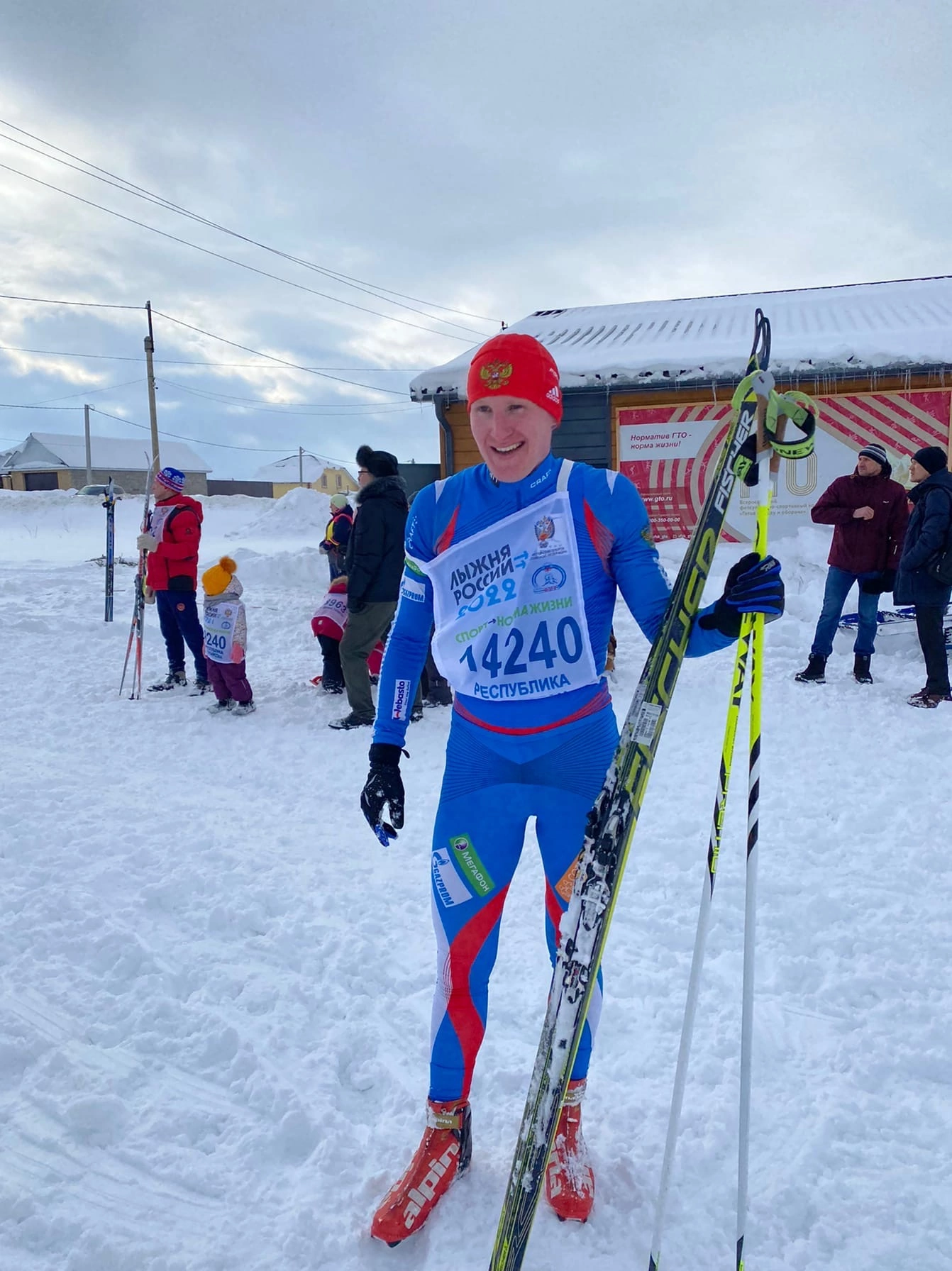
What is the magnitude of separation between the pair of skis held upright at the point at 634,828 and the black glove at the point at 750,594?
0.04 metres

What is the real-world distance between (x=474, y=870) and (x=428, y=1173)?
2.58ft

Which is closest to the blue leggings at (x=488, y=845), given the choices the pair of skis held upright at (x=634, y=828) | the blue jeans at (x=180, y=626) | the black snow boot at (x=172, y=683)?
the pair of skis held upright at (x=634, y=828)

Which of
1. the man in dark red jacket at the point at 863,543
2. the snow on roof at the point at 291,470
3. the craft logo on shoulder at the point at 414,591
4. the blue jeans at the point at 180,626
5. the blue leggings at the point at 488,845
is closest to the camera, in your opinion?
the blue leggings at the point at 488,845

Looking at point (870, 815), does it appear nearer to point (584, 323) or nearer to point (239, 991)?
point (239, 991)

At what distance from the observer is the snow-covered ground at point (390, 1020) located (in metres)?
2.00

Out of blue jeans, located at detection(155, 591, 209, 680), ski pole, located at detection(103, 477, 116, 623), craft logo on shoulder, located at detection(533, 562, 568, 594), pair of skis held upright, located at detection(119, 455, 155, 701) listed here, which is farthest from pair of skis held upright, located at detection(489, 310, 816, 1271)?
ski pole, located at detection(103, 477, 116, 623)

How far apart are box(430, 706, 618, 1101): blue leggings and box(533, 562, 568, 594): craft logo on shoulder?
1.21 feet

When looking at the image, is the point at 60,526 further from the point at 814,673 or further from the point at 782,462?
the point at 814,673

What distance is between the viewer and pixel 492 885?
209 centimetres

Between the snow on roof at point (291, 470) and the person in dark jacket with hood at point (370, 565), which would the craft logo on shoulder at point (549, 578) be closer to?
the person in dark jacket with hood at point (370, 565)

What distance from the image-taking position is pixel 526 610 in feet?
6.64

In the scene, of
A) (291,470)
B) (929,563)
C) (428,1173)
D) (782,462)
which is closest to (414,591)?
(428,1173)

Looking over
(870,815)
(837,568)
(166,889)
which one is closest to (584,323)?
(837,568)

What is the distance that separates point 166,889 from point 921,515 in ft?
19.5
